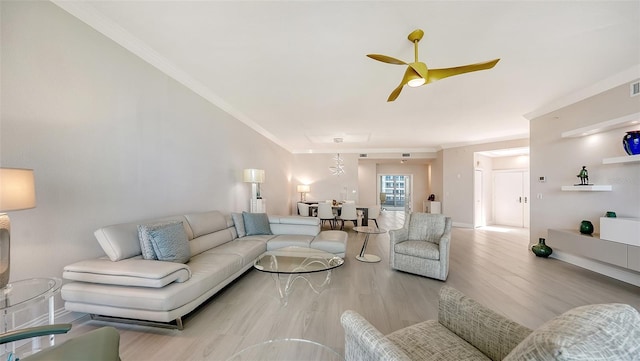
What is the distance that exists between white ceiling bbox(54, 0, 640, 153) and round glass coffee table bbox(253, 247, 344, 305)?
2.42m

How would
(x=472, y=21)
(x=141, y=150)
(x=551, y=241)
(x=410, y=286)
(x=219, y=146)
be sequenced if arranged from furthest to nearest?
(x=219, y=146)
(x=551, y=241)
(x=410, y=286)
(x=141, y=150)
(x=472, y=21)

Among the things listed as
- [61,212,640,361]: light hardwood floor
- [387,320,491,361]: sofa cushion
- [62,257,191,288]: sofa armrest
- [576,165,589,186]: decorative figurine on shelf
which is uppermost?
[576,165,589,186]: decorative figurine on shelf

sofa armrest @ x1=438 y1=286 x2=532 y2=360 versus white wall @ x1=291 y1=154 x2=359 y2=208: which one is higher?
white wall @ x1=291 y1=154 x2=359 y2=208

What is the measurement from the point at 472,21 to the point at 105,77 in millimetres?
3672

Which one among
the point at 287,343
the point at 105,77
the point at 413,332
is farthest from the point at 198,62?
the point at 413,332

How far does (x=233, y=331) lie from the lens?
1987 millimetres

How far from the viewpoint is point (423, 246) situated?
3264mm

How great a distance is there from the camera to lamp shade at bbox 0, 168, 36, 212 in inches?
50.4

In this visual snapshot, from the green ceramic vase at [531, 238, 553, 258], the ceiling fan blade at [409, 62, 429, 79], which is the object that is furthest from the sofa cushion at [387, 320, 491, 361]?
the green ceramic vase at [531, 238, 553, 258]

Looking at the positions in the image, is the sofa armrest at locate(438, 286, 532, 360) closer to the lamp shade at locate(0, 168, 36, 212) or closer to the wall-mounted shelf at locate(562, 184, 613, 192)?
the lamp shade at locate(0, 168, 36, 212)

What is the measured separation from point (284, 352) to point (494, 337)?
140 centimetres

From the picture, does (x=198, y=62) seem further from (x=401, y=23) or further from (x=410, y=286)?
(x=410, y=286)

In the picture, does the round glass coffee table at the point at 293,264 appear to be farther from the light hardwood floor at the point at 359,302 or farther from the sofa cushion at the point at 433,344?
the sofa cushion at the point at 433,344

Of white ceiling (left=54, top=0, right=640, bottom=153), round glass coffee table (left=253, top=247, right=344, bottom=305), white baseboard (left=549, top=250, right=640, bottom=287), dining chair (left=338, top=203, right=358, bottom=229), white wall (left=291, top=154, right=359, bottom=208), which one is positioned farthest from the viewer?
white wall (left=291, top=154, right=359, bottom=208)
